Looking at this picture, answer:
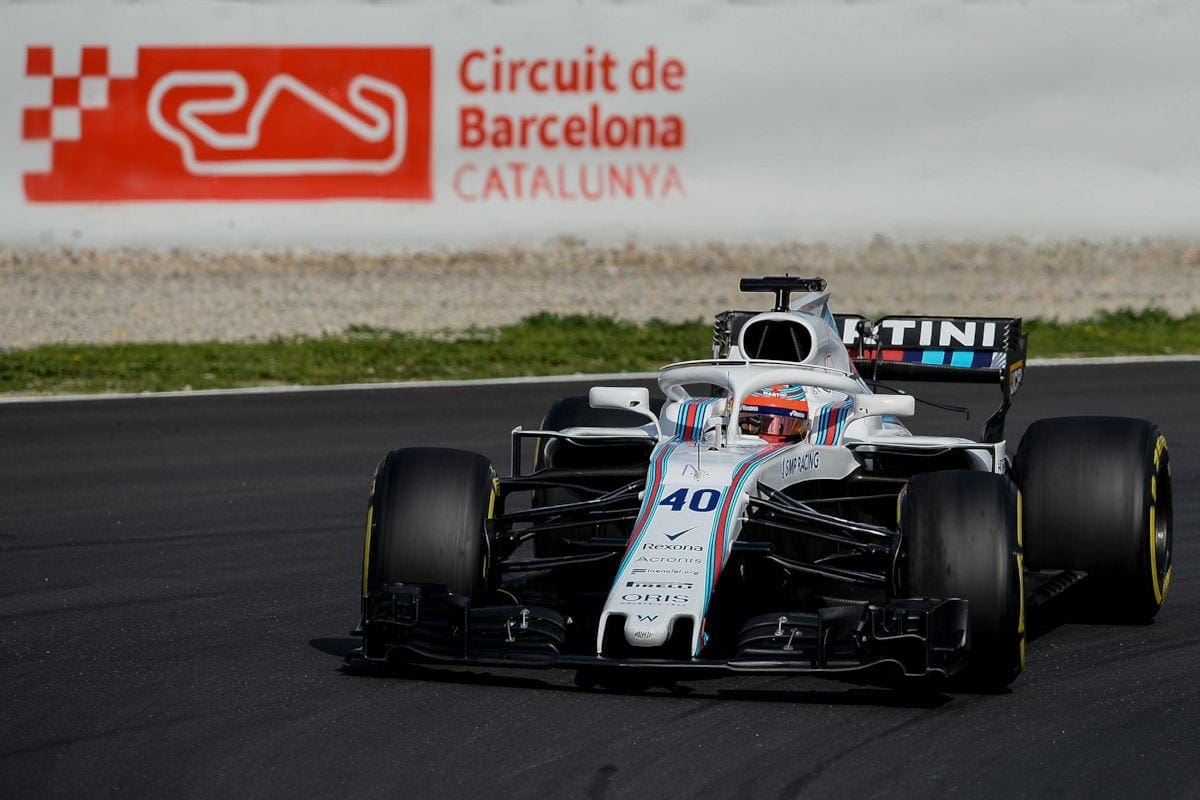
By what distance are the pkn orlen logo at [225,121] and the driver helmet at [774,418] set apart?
36.0 feet

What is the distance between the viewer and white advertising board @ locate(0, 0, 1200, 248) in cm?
1791

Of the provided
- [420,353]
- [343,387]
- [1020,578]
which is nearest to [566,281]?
[420,353]

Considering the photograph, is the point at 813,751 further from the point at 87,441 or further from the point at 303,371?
the point at 303,371

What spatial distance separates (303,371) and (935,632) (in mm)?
9943

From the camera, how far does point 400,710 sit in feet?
20.1

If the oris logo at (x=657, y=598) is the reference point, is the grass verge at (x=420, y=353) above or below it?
A: above

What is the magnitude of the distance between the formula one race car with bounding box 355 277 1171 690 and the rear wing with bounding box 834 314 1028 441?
0.08 m

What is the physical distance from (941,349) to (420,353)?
7896 mm

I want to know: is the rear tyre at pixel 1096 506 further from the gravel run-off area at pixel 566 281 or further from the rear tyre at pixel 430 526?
the gravel run-off area at pixel 566 281

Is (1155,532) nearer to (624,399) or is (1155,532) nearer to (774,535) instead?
(774,535)

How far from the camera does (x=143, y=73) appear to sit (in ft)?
58.7

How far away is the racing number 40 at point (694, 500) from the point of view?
6.57 metres

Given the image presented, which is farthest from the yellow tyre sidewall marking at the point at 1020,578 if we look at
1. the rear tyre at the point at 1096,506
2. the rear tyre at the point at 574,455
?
the rear tyre at the point at 574,455

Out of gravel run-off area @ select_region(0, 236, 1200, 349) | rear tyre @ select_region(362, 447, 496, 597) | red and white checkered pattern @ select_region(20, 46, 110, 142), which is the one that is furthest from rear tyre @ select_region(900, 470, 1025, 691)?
red and white checkered pattern @ select_region(20, 46, 110, 142)
